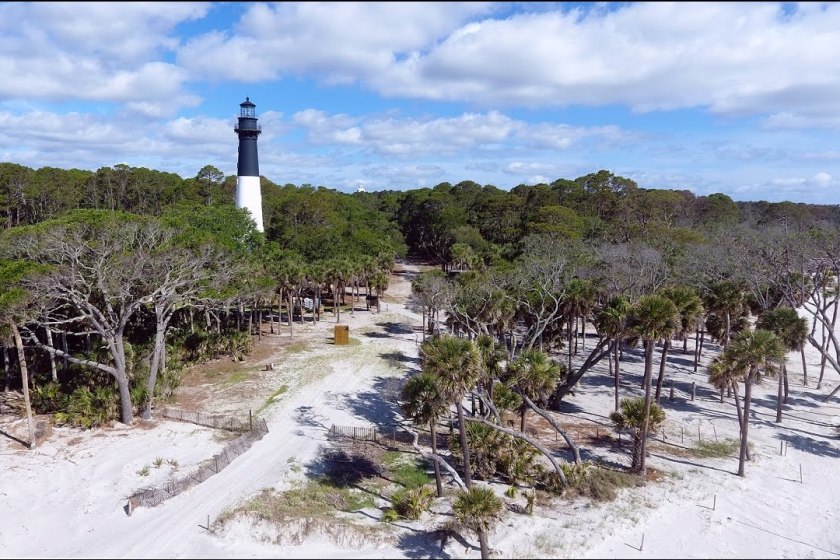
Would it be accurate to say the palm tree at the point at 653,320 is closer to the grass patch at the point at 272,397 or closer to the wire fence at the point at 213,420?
the wire fence at the point at 213,420

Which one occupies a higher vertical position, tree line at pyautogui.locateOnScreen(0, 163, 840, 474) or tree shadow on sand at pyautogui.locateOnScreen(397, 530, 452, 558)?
tree line at pyautogui.locateOnScreen(0, 163, 840, 474)

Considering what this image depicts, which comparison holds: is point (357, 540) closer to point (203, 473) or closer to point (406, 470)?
point (406, 470)

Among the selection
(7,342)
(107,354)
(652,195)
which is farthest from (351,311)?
(652,195)

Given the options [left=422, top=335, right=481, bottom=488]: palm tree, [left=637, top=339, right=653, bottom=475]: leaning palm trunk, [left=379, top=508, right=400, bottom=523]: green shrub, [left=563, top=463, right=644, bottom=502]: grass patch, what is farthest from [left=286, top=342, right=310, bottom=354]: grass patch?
[left=637, top=339, right=653, bottom=475]: leaning palm trunk

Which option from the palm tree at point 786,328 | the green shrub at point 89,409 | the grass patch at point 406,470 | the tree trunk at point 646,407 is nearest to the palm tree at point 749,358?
the tree trunk at point 646,407

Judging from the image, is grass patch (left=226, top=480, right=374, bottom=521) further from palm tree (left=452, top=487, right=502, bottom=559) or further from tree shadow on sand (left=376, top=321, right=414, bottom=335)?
tree shadow on sand (left=376, top=321, right=414, bottom=335)

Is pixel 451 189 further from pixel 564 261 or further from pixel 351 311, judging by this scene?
pixel 564 261

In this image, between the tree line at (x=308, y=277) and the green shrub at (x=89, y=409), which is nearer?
the green shrub at (x=89, y=409)
